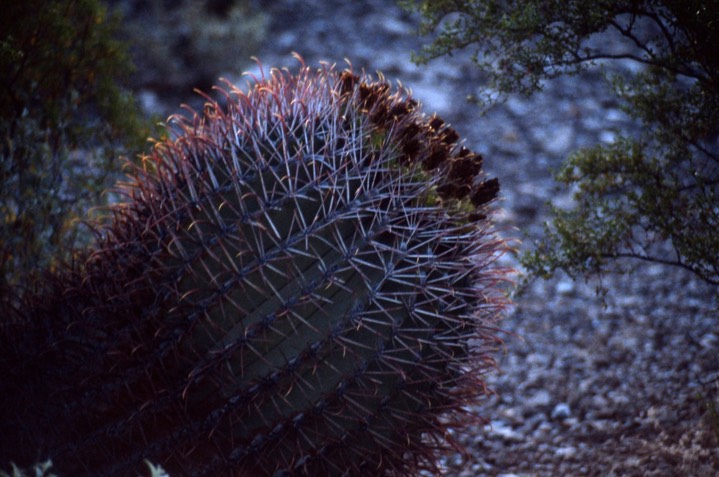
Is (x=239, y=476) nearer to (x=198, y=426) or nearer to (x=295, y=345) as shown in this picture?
(x=198, y=426)

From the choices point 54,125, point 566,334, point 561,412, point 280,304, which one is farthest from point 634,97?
point 54,125

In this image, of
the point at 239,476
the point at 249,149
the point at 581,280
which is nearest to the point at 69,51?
the point at 249,149

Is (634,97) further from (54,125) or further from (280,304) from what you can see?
(54,125)

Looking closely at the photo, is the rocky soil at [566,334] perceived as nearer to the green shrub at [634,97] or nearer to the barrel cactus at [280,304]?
the green shrub at [634,97]

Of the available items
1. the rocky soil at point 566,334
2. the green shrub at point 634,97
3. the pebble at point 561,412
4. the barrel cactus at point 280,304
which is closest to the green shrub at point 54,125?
the barrel cactus at point 280,304

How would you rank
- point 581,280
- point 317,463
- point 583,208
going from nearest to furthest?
point 317,463 < point 583,208 < point 581,280

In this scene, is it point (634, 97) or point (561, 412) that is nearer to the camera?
point (634, 97)
